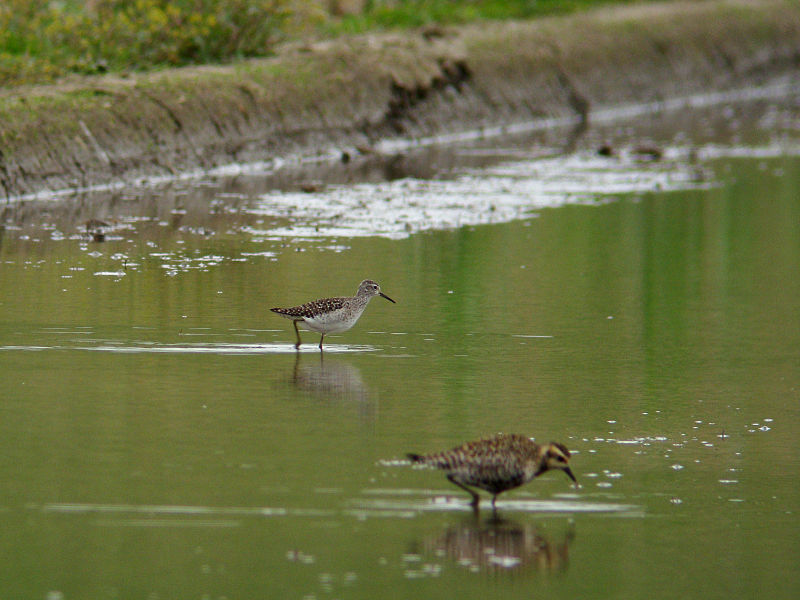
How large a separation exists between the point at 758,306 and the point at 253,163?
8876 millimetres

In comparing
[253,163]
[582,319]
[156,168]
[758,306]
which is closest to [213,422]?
[582,319]

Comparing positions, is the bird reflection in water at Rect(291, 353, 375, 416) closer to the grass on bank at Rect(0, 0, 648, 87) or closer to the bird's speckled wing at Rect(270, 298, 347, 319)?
the bird's speckled wing at Rect(270, 298, 347, 319)

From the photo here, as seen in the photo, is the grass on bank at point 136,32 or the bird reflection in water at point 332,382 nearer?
the bird reflection in water at point 332,382

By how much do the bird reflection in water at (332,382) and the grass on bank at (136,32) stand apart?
8.95 metres

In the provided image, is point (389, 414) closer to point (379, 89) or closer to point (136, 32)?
point (136, 32)

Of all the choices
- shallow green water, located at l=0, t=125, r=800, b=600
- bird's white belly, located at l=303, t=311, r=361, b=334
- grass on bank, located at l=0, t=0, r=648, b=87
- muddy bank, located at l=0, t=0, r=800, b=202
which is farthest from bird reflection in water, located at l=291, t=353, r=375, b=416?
grass on bank, located at l=0, t=0, r=648, b=87

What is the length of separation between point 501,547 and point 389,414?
208 cm

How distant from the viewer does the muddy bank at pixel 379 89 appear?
16.7 metres

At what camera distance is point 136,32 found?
64.7ft

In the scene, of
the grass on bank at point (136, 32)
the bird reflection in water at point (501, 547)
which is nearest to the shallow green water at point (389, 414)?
the bird reflection in water at point (501, 547)

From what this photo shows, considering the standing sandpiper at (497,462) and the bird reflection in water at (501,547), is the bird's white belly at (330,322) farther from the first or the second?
the bird reflection in water at (501,547)

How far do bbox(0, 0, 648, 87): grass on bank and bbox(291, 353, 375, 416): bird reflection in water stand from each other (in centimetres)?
895

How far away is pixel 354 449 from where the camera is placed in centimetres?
754

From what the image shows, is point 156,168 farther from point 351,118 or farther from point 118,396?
point 118,396
